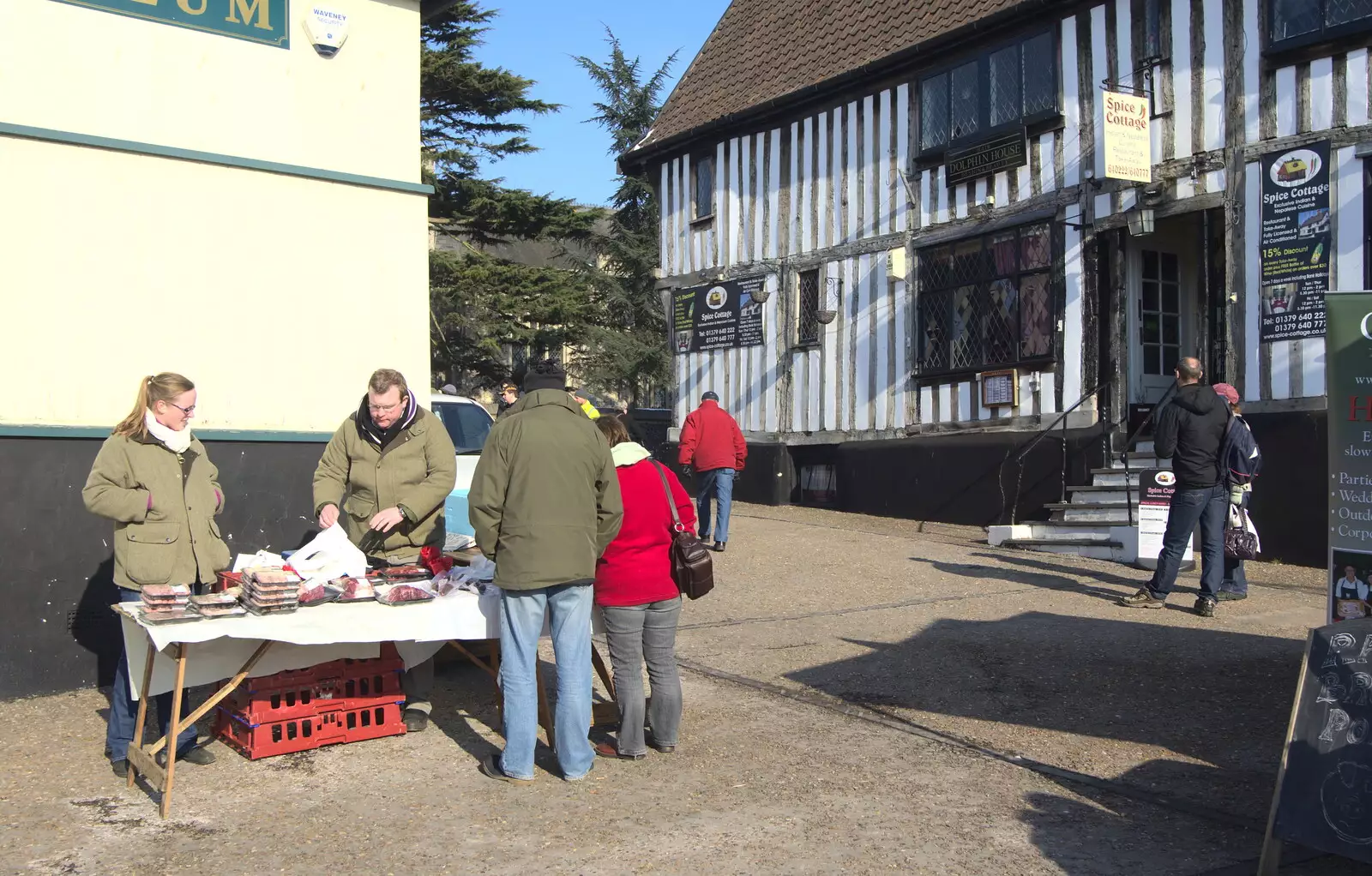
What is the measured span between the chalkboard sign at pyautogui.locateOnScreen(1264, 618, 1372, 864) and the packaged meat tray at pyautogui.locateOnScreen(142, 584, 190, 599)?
4.34m

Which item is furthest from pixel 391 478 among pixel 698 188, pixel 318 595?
pixel 698 188

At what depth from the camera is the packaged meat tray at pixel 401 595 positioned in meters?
5.41

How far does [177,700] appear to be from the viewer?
16.1 feet

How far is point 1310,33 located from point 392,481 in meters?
9.89

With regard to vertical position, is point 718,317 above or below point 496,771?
above

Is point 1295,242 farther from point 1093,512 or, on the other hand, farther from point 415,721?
point 415,721

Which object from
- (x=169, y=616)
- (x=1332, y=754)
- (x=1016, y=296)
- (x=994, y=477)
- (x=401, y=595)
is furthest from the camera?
(x=994, y=477)

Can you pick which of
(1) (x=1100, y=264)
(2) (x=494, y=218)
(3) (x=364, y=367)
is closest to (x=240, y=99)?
(3) (x=364, y=367)

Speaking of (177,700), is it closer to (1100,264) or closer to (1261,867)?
(1261,867)

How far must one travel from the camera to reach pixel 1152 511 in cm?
1085

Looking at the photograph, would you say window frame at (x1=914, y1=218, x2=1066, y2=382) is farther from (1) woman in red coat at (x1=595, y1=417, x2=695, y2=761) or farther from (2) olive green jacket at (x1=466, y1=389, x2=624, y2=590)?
(2) olive green jacket at (x1=466, y1=389, x2=624, y2=590)

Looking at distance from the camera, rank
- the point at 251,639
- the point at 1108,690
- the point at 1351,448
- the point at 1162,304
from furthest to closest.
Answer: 1. the point at 1162,304
2. the point at 1108,690
3. the point at 251,639
4. the point at 1351,448

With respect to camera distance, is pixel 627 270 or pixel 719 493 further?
pixel 627 270

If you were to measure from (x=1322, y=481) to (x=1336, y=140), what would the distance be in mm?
3171
